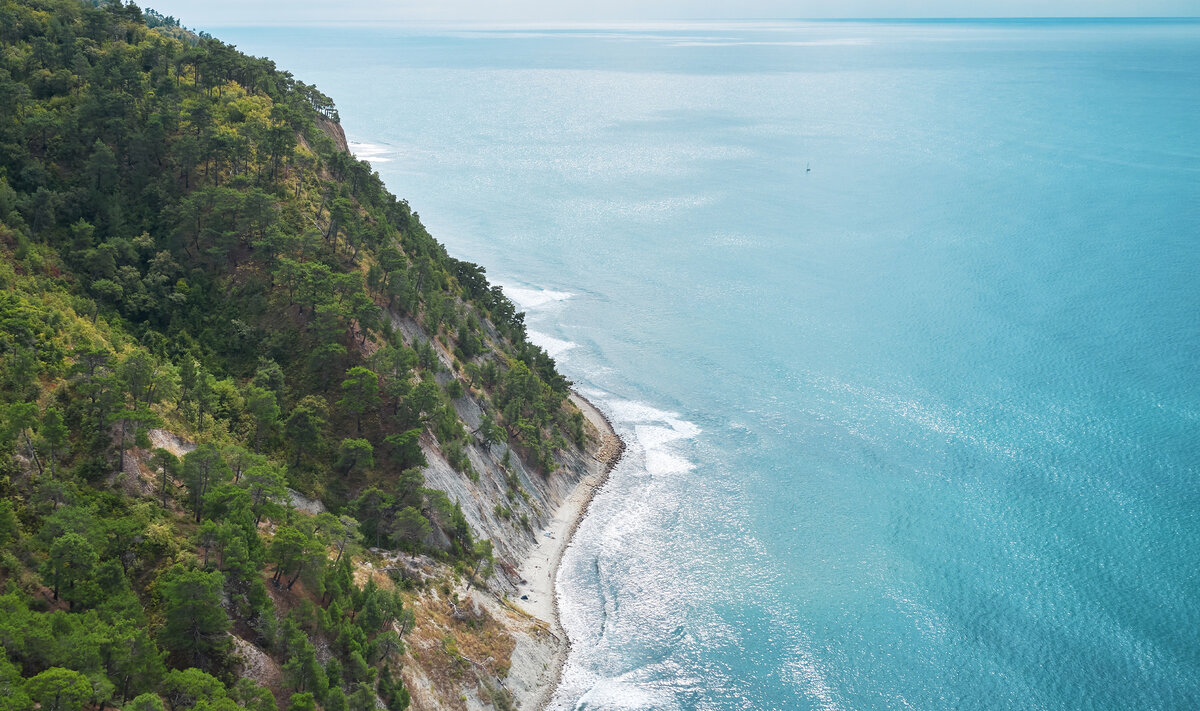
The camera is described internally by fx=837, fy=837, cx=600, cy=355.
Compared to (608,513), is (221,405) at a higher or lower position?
higher

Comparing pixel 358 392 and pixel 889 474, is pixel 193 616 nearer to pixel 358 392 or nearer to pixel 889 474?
pixel 358 392

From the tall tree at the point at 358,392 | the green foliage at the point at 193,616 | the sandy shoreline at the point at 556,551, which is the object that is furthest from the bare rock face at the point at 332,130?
the green foliage at the point at 193,616

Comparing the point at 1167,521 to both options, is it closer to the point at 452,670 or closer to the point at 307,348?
the point at 452,670

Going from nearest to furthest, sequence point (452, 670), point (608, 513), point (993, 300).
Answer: point (452, 670) → point (608, 513) → point (993, 300)

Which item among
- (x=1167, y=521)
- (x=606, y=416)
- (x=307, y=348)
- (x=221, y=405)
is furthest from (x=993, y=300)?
(x=221, y=405)

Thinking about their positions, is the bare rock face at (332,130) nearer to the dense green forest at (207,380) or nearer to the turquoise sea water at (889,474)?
the dense green forest at (207,380)

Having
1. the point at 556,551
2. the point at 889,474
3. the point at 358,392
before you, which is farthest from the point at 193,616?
the point at 889,474
